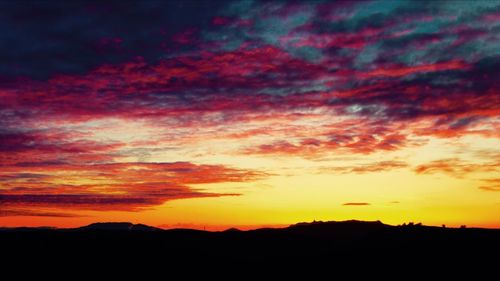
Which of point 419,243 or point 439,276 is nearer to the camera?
point 439,276

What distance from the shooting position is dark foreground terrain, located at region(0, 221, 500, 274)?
50.3 metres

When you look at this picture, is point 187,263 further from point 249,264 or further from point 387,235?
point 387,235

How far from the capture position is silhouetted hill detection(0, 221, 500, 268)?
2018 inches

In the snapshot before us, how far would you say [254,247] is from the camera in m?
68.8

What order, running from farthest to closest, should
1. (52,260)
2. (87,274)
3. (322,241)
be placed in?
(322,241)
(52,260)
(87,274)

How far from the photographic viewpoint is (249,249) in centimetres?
6788

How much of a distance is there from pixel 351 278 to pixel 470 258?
11053mm

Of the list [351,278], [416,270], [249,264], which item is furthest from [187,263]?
[416,270]

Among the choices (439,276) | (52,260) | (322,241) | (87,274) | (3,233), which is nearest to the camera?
(439,276)

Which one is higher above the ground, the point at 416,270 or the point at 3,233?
the point at 3,233

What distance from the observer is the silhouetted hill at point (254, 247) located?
51250mm

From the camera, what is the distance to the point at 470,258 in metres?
47.3

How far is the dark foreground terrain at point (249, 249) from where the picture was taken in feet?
165

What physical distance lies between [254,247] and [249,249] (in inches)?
45.4
